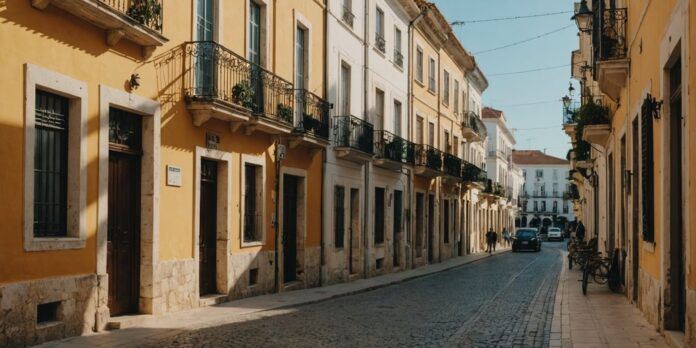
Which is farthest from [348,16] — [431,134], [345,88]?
[431,134]

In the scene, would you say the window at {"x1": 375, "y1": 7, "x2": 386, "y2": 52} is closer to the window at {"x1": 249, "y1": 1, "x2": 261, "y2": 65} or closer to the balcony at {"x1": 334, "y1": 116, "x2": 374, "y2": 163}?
the balcony at {"x1": 334, "y1": 116, "x2": 374, "y2": 163}

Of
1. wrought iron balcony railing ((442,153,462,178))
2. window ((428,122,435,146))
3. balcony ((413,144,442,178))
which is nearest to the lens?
balcony ((413,144,442,178))

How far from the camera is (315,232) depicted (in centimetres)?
2072

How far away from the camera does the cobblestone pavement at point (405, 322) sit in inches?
415

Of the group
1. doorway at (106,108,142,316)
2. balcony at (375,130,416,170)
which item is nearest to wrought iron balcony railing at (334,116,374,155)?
balcony at (375,130,416,170)

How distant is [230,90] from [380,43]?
40.2ft

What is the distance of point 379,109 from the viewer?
88.8 feet

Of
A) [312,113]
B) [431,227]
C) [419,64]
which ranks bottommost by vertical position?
[431,227]

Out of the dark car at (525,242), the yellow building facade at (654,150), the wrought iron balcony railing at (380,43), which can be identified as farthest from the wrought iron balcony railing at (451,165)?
the yellow building facade at (654,150)

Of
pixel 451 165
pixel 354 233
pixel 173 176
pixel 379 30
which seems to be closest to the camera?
pixel 173 176

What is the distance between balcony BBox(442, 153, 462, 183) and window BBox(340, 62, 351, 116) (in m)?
11.3

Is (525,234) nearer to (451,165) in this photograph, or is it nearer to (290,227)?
(451,165)

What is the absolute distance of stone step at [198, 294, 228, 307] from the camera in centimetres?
1440

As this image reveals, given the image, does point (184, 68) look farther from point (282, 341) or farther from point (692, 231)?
point (692, 231)
